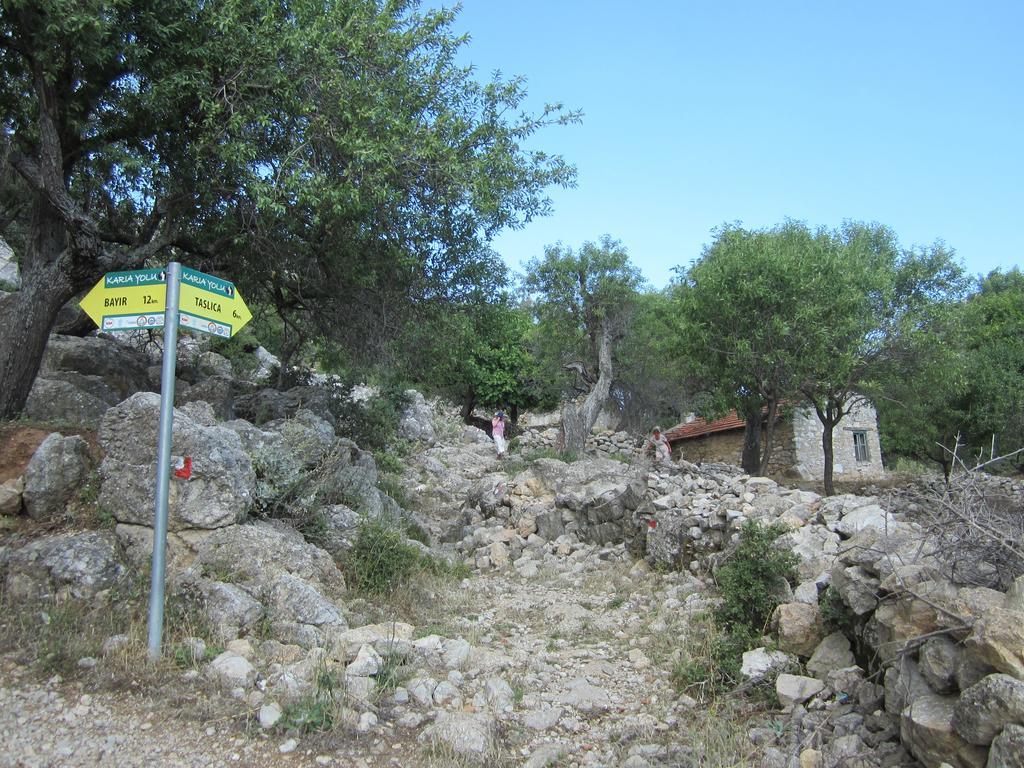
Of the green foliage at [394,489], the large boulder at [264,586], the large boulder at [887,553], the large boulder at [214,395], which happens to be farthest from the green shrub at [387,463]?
the large boulder at [887,553]

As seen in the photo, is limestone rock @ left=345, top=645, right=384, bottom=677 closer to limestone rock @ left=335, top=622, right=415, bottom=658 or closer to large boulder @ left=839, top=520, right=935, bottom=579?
limestone rock @ left=335, top=622, right=415, bottom=658

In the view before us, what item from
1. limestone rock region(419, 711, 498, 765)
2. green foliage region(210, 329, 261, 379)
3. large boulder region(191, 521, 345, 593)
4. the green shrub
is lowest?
limestone rock region(419, 711, 498, 765)

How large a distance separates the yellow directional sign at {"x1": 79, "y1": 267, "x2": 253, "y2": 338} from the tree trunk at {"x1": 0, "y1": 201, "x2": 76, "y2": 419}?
137 inches

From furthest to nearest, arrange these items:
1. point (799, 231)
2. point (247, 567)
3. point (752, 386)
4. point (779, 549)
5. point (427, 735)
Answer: point (799, 231), point (752, 386), point (779, 549), point (247, 567), point (427, 735)

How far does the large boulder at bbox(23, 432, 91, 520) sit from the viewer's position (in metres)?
5.94

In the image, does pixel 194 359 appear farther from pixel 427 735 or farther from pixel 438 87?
pixel 427 735

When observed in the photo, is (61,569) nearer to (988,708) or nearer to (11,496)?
(11,496)

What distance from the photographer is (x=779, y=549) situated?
6285 mm

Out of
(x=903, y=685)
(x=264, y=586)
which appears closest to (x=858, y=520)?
(x=903, y=685)

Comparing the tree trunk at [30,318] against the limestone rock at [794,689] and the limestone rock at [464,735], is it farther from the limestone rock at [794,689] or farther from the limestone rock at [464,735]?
the limestone rock at [794,689]

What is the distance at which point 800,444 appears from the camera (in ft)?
79.2

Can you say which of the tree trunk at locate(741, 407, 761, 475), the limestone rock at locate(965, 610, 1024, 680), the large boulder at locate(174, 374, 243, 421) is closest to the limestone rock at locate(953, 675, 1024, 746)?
the limestone rock at locate(965, 610, 1024, 680)

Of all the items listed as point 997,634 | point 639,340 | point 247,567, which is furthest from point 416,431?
point 997,634

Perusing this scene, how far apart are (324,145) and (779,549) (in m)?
6.76
